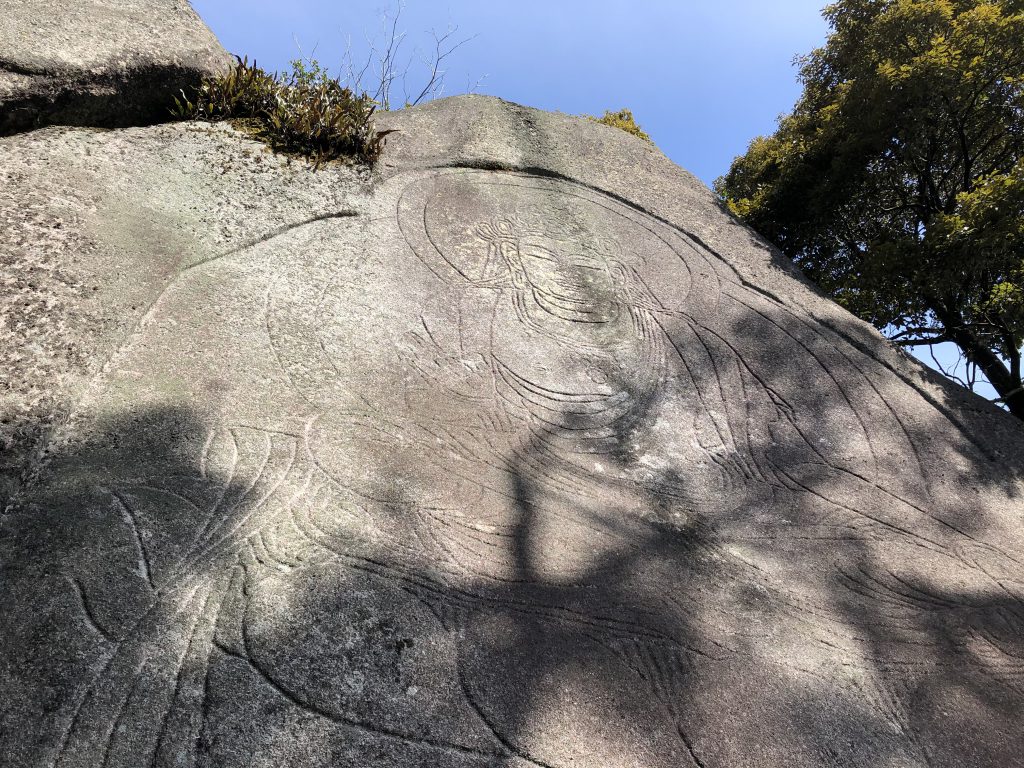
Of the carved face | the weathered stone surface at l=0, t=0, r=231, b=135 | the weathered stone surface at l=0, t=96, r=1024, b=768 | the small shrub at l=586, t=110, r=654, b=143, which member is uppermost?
the small shrub at l=586, t=110, r=654, b=143

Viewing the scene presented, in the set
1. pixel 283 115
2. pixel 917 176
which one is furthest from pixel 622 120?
pixel 283 115

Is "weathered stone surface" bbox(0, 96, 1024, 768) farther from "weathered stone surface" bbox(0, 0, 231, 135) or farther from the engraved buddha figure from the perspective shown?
"weathered stone surface" bbox(0, 0, 231, 135)

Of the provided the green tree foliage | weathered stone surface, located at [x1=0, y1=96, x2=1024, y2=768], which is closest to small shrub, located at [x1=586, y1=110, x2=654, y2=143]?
the green tree foliage

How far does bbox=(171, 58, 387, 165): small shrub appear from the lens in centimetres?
412

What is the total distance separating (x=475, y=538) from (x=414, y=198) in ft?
8.25

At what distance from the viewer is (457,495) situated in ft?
8.64

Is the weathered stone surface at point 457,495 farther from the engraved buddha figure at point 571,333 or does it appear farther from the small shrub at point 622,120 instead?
the small shrub at point 622,120

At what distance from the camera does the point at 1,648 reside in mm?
1756

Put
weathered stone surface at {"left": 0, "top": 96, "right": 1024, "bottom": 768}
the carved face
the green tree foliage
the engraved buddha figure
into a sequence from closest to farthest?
weathered stone surface at {"left": 0, "top": 96, "right": 1024, "bottom": 768} → the engraved buddha figure → the carved face → the green tree foliage

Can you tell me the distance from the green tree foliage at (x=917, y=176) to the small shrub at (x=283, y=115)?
4.10 m

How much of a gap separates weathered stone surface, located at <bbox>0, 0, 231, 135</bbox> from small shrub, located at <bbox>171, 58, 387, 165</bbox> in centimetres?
14

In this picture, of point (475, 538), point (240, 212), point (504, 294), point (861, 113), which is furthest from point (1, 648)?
point (861, 113)

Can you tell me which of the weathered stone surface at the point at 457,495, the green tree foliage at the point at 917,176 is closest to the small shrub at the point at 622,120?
the green tree foliage at the point at 917,176

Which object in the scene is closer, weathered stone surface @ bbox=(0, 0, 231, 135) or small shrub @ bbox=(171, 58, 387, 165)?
weathered stone surface @ bbox=(0, 0, 231, 135)
